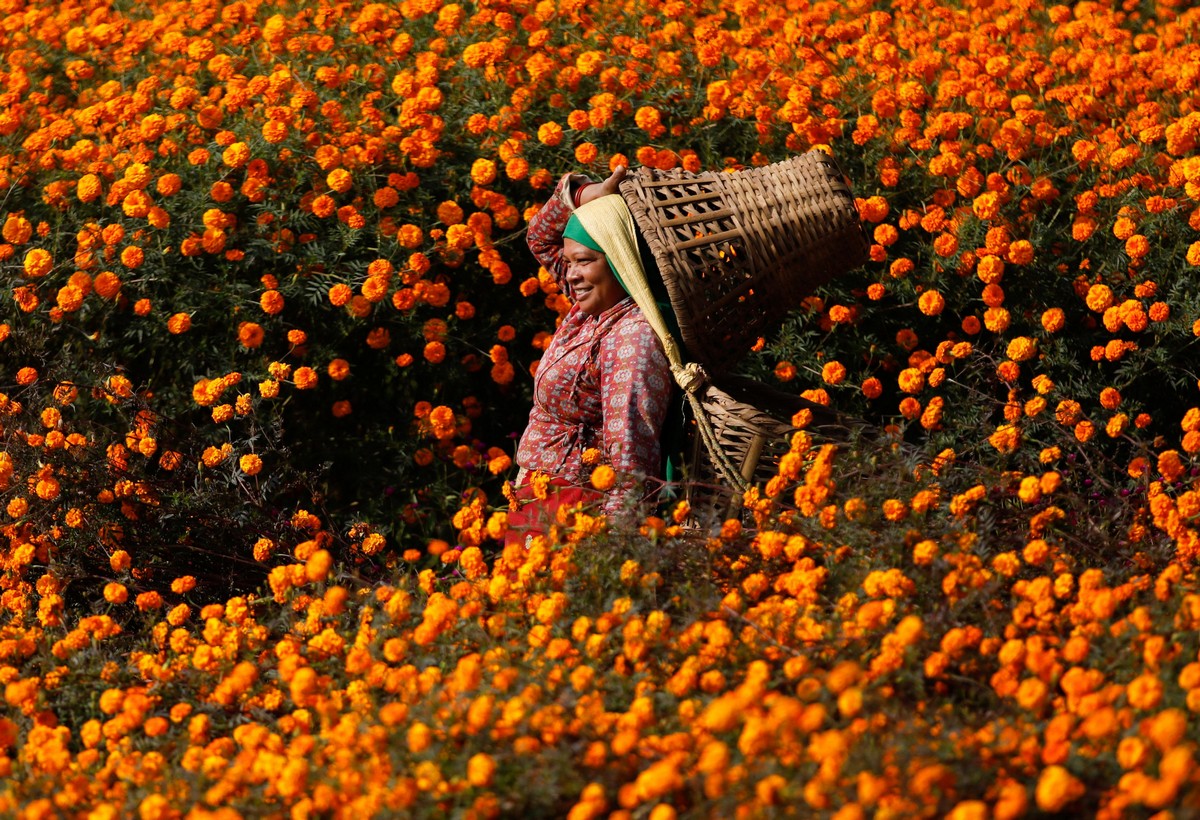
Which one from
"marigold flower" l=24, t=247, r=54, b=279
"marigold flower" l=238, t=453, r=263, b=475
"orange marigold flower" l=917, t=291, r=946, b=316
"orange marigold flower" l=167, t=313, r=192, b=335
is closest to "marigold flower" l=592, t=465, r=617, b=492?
"marigold flower" l=238, t=453, r=263, b=475

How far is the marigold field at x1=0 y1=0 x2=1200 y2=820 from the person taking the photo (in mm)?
2555

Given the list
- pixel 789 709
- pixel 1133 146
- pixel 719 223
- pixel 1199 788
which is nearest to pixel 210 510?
pixel 719 223

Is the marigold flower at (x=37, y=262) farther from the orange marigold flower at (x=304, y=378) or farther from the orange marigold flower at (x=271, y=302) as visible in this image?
the orange marigold flower at (x=304, y=378)

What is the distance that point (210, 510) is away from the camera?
412cm

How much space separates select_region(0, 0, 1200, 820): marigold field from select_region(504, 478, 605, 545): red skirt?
0.47 ft

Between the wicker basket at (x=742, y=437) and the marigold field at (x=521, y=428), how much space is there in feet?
0.28

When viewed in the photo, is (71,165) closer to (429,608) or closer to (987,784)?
(429,608)

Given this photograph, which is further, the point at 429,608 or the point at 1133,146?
the point at 1133,146

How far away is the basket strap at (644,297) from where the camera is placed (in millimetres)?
3480

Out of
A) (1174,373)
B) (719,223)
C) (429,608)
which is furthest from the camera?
(1174,373)

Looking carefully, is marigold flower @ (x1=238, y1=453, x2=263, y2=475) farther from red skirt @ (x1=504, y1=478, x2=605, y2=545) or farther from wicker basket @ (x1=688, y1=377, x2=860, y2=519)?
wicker basket @ (x1=688, y1=377, x2=860, y2=519)

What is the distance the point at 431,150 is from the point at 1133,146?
233 cm

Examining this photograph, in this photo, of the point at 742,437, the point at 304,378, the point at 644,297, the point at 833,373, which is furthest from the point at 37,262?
the point at 833,373

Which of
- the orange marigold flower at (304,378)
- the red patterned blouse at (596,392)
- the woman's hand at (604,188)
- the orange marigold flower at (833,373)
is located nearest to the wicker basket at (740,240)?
the woman's hand at (604,188)
